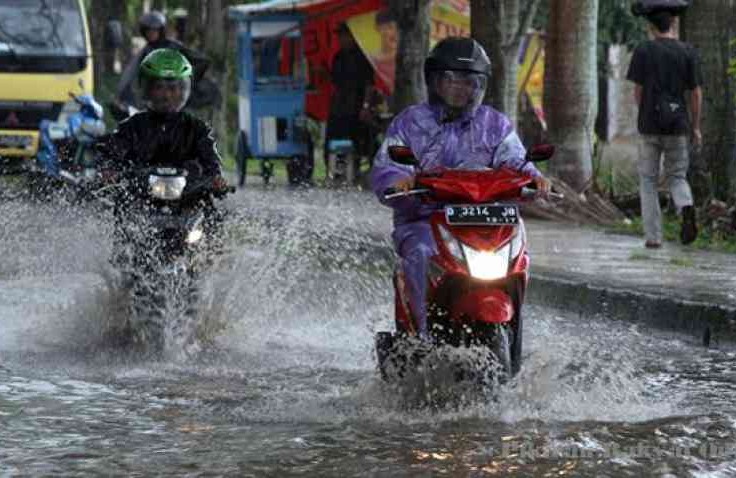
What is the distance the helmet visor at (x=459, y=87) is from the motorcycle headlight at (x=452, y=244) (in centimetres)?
70

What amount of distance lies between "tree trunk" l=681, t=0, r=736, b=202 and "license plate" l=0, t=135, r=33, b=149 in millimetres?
10582

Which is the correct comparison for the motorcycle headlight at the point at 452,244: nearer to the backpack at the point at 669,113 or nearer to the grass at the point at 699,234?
the backpack at the point at 669,113

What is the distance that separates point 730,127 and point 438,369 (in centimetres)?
919

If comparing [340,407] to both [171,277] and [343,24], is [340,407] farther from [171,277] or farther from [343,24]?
[343,24]

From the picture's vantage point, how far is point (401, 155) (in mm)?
7430

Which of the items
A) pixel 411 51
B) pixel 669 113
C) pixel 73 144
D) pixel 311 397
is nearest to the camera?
pixel 311 397

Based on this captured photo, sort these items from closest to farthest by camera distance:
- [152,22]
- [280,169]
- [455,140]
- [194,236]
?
[455,140]
[194,236]
[152,22]
[280,169]

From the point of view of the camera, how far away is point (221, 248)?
10.0 metres

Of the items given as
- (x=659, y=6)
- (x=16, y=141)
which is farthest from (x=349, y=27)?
(x=659, y=6)

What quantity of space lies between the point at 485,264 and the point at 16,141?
17711 millimetres

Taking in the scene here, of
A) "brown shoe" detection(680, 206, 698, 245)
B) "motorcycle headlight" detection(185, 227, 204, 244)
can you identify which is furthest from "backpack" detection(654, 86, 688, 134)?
"motorcycle headlight" detection(185, 227, 204, 244)

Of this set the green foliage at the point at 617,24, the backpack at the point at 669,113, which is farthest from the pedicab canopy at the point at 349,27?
the backpack at the point at 669,113

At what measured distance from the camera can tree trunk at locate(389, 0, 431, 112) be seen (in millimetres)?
21438

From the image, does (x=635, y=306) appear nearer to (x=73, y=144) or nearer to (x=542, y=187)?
(x=542, y=187)
